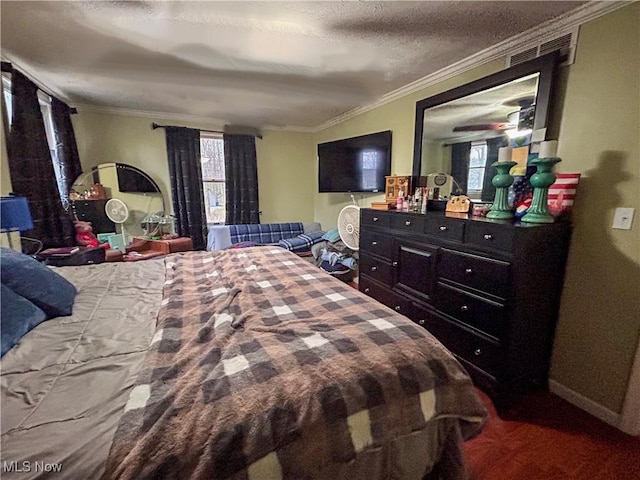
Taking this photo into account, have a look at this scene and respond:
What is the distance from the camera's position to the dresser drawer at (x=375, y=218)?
2541 millimetres

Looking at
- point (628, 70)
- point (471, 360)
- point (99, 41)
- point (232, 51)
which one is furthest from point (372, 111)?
point (471, 360)

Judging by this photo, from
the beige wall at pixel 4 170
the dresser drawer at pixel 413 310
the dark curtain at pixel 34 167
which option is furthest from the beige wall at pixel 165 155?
the dresser drawer at pixel 413 310

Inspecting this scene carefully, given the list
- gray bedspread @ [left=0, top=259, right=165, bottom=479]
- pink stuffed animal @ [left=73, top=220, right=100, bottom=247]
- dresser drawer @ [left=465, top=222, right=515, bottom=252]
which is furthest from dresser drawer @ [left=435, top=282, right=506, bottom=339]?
pink stuffed animal @ [left=73, top=220, right=100, bottom=247]

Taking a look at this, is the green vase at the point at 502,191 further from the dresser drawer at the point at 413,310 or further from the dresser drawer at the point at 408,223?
the dresser drawer at the point at 413,310

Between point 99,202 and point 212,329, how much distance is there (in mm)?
3379

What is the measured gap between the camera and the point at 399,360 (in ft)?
3.29

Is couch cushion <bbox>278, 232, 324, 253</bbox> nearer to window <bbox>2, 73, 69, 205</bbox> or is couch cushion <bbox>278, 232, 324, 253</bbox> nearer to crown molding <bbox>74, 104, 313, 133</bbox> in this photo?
crown molding <bbox>74, 104, 313, 133</bbox>

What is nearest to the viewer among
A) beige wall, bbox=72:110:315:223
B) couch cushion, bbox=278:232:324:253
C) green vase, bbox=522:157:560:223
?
green vase, bbox=522:157:560:223

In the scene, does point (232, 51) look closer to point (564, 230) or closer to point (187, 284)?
point (187, 284)

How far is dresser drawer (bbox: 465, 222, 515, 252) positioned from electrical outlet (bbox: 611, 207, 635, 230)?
580 mm

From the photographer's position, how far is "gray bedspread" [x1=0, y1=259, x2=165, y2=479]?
2.10 feet

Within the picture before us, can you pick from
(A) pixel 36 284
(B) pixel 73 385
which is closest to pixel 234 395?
(B) pixel 73 385

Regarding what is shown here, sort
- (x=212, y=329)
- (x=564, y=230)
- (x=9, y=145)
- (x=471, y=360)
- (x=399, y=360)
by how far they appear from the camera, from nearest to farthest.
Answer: (x=399, y=360)
(x=212, y=329)
(x=564, y=230)
(x=471, y=360)
(x=9, y=145)

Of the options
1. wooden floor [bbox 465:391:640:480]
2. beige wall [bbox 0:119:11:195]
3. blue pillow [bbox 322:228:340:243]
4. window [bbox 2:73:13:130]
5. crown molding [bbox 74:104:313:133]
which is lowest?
wooden floor [bbox 465:391:640:480]
